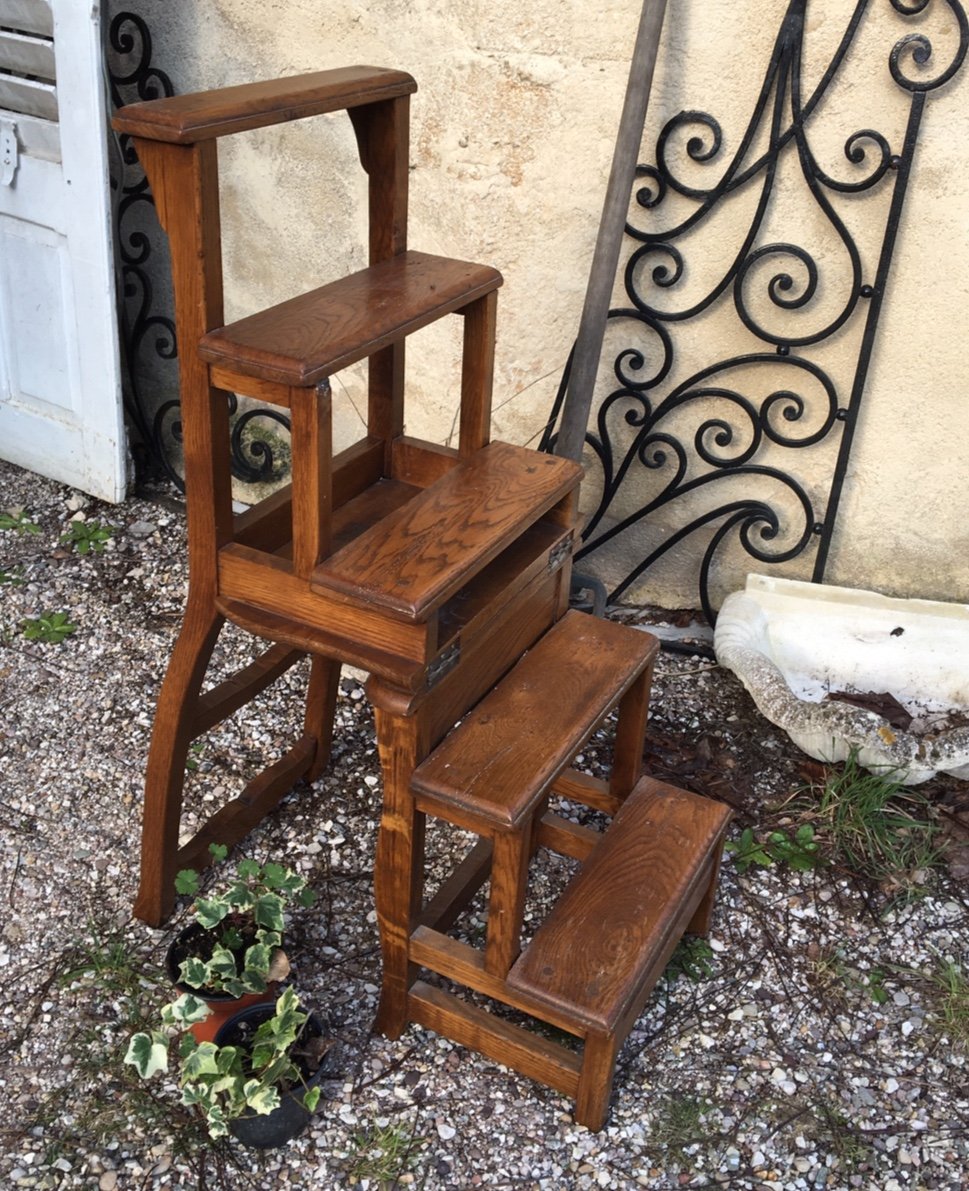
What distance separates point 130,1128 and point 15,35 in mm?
2982

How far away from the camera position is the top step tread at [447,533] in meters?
2.02

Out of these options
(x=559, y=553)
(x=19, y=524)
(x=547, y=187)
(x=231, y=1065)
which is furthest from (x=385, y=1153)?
(x=19, y=524)

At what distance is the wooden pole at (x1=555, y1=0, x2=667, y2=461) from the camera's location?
285 centimetres

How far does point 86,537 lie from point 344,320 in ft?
7.22

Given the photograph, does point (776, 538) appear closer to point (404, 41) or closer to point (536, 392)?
point (536, 392)

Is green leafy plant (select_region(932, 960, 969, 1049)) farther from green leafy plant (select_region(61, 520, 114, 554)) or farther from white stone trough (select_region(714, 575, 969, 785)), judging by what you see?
green leafy plant (select_region(61, 520, 114, 554))

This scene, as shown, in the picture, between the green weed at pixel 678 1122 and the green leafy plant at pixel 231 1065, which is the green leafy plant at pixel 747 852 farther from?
the green leafy plant at pixel 231 1065

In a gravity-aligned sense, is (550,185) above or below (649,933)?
above

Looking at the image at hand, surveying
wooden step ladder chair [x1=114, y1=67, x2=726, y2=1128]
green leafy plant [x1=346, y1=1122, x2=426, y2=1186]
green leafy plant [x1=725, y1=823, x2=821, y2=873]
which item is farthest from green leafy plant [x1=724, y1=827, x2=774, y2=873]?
green leafy plant [x1=346, y1=1122, x2=426, y2=1186]

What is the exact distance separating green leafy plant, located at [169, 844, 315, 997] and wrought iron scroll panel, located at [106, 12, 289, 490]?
189cm

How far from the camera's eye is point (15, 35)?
11.5ft

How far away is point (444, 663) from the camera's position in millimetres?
2143

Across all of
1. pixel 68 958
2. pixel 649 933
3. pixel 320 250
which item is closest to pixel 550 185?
pixel 320 250

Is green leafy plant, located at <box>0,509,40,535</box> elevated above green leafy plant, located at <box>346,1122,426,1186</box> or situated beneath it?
elevated above
